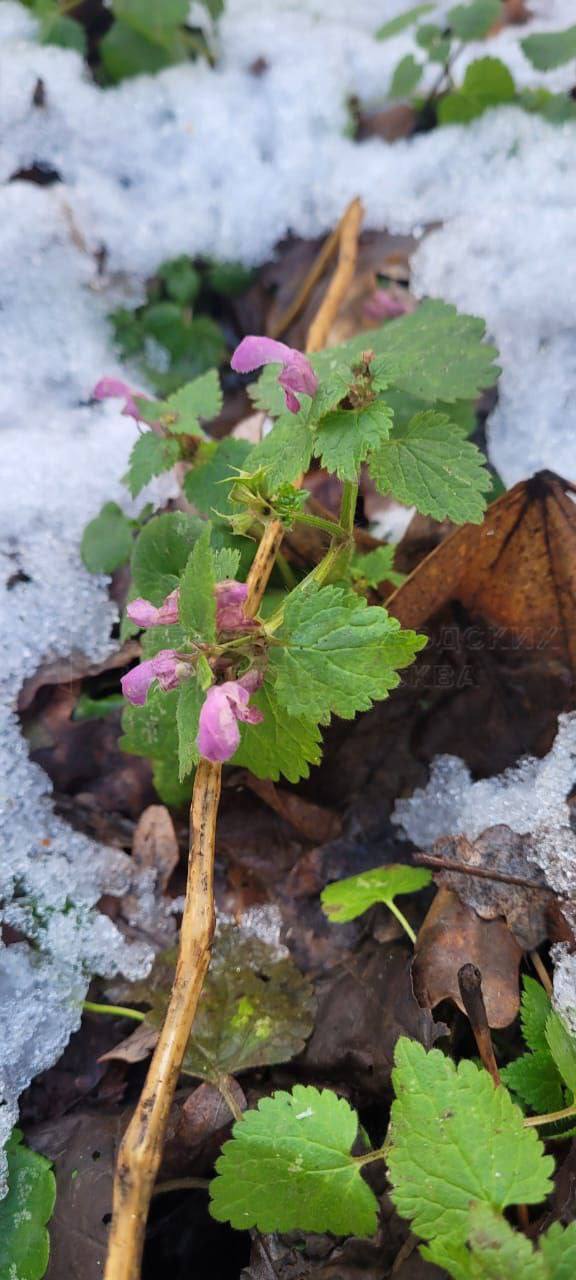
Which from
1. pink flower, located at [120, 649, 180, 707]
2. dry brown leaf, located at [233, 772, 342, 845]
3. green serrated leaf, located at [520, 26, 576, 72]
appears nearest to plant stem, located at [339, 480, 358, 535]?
pink flower, located at [120, 649, 180, 707]

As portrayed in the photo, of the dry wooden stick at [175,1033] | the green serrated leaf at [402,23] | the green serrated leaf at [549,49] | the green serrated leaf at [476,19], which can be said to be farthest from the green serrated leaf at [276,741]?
the green serrated leaf at [402,23]

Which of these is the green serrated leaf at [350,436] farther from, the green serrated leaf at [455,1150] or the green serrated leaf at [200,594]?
the green serrated leaf at [455,1150]

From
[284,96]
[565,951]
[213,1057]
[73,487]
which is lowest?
[213,1057]

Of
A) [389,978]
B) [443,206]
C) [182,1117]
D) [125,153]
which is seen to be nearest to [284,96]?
[125,153]

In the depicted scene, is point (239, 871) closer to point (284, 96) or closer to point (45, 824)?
point (45, 824)

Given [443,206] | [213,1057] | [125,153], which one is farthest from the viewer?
[125,153]

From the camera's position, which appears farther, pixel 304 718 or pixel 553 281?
pixel 553 281
